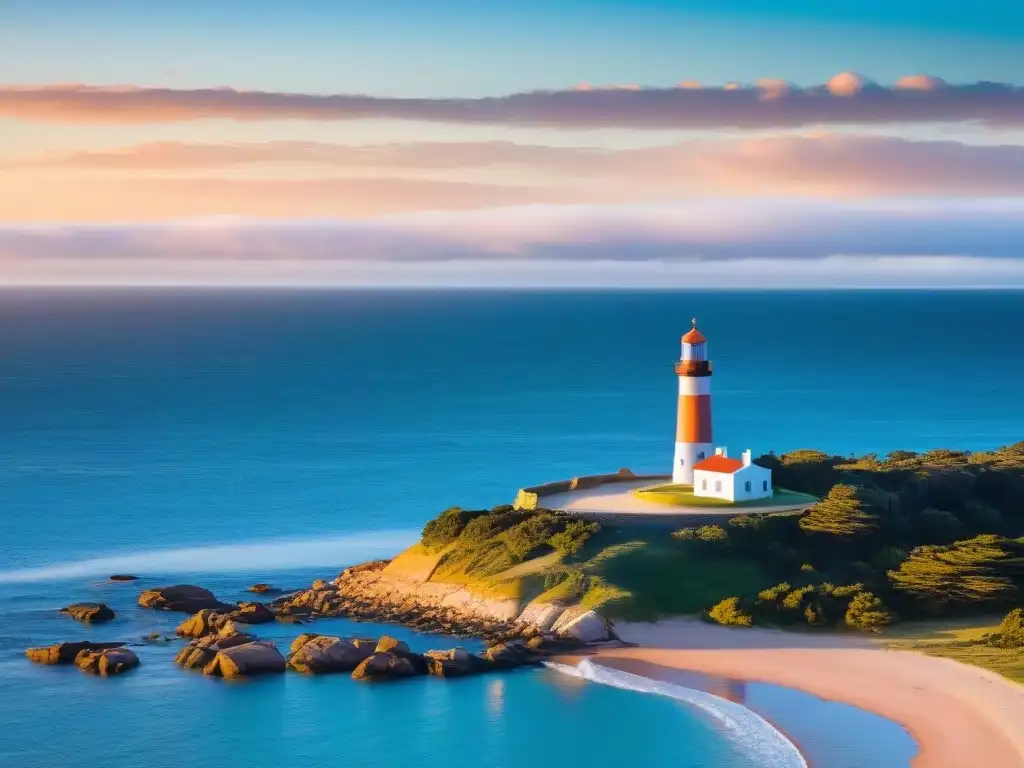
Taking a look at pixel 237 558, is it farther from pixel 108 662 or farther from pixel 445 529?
pixel 108 662

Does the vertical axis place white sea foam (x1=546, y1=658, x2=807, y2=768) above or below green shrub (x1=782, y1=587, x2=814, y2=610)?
below

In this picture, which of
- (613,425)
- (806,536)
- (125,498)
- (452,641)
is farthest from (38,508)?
(613,425)

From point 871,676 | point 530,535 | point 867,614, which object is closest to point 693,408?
point 530,535

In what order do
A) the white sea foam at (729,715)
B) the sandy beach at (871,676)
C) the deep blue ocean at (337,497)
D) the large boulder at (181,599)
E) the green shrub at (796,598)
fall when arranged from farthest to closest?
1. the large boulder at (181,599)
2. the green shrub at (796,598)
3. the deep blue ocean at (337,497)
4. the sandy beach at (871,676)
5. the white sea foam at (729,715)

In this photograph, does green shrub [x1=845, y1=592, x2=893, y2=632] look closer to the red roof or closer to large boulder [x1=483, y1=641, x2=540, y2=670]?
the red roof

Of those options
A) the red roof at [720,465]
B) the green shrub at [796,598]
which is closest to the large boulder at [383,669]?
the green shrub at [796,598]

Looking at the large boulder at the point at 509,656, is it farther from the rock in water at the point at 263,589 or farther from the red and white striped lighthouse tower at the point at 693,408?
the red and white striped lighthouse tower at the point at 693,408

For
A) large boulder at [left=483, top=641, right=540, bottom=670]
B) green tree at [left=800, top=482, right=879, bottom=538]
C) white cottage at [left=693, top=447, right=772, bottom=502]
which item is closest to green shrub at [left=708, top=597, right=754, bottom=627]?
green tree at [left=800, top=482, right=879, bottom=538]
